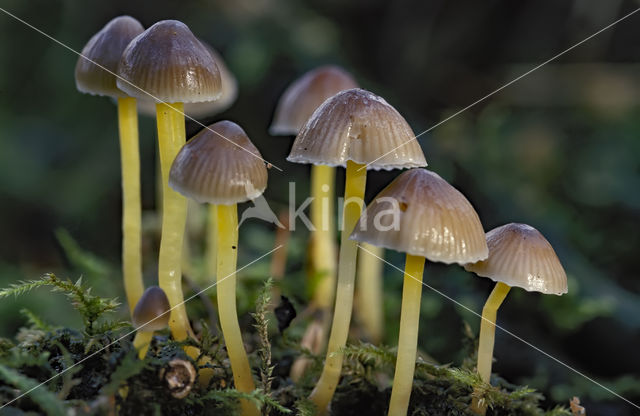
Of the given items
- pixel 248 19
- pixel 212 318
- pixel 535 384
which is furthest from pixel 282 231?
pixel 248 19

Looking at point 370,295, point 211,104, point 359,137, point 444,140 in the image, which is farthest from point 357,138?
point 444,140

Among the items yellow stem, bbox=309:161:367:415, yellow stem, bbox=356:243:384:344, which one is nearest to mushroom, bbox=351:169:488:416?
yellow stem, bbox=309:161:367:415

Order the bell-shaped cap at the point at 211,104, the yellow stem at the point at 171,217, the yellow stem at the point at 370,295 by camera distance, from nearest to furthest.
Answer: the yellow stem at the point at 171,217, the bell-shaped cap at the point at 211,104, the yellow stem at the point at 370,295

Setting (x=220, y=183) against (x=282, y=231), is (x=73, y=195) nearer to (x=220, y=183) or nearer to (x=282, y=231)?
(x=282, y=231)

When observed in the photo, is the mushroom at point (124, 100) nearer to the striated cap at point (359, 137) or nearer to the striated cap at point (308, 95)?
the striated cap at point (359, 137)

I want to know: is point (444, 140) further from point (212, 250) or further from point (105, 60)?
point (105, 60)

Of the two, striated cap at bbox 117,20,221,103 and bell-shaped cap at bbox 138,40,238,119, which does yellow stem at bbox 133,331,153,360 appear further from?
bell-shaped cap at bbox 138,40,238,119

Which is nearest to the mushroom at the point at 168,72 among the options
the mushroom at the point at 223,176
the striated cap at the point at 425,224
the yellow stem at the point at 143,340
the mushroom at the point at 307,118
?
the mushroom at the point at 223,176
